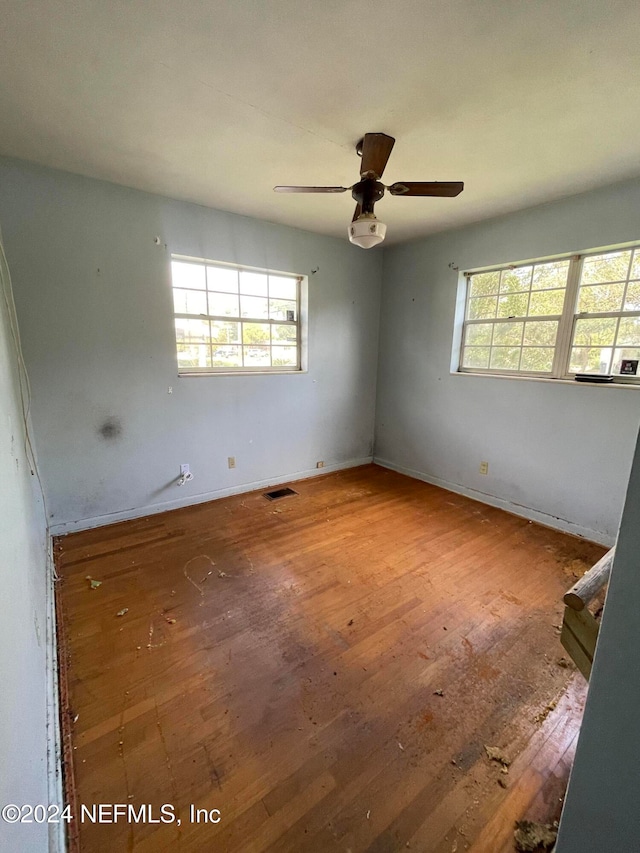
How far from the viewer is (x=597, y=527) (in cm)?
268

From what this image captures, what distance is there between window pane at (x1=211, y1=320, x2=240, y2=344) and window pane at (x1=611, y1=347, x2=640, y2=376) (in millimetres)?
3095

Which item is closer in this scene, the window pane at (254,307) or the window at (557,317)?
the window at (557,317)

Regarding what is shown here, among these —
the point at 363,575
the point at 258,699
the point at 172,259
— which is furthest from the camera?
the point at 172,259

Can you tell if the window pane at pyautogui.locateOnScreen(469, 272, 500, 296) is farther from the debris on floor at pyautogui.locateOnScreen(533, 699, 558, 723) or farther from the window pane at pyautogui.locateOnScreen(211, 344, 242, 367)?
the debris on floor at pyautogui.locateOnScreen(533, 699, 558, 723)

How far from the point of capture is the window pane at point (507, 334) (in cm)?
308

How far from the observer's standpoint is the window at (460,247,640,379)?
8.19ft

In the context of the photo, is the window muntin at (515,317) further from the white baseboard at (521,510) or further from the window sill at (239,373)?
the window sill at (239,373)

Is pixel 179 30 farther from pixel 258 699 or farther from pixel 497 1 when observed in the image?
pixel 258 699

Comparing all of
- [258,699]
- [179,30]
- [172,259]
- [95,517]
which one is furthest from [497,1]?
[95,517]

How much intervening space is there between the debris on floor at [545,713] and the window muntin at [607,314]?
2.27 meters

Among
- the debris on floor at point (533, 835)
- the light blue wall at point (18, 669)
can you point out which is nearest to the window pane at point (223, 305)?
the light blue wall at point (18, 669)

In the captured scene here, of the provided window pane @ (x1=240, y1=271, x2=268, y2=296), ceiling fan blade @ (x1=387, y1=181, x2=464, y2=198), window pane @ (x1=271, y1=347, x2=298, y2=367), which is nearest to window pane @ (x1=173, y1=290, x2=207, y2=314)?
window pane @ (x1=240, y1=271, x2=268, y2=296)

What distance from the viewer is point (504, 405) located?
10.4ft

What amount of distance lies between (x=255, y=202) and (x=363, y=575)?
2.95 metres
